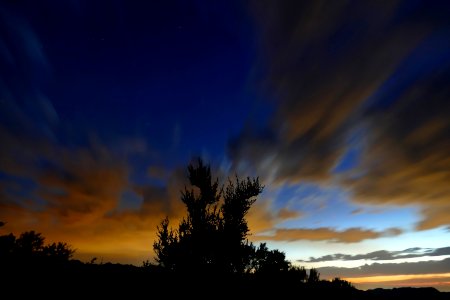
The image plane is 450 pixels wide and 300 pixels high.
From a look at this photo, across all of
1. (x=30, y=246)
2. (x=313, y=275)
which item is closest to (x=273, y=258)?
(x=313, y=275)

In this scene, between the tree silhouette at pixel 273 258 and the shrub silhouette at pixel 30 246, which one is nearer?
the shrub silhouette at pixel 30 246

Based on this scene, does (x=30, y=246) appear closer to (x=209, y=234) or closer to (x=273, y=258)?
(x=209, y=234)

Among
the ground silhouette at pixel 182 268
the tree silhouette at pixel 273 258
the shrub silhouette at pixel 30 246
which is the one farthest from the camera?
the tree silhouette at pixel 273 258

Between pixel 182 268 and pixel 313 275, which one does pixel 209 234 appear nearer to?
pixel 182 268

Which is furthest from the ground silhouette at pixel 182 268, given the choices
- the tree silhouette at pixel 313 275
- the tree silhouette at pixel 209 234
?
the tree silhouette at pixel 313 275

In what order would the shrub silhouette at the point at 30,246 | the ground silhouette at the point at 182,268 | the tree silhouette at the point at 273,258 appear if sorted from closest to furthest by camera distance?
the ground silhouette at the point at 182,268, the shrub silhouette at the point at 30,246, the tree silhouette at the point at 273,258

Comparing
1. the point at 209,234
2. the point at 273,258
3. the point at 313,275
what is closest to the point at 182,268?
the point at 209,234

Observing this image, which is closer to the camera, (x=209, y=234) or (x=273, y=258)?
(x=209, y=234)

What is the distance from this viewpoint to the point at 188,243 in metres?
15.6

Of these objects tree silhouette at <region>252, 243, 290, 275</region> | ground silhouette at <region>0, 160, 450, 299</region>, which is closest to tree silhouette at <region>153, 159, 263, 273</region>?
ground silhouette at <region>0, 160, 450, 299</region>

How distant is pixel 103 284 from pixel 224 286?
5315 mm

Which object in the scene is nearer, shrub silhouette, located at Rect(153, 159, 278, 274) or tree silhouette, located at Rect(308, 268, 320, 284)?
shrub silhouette, located at Rect(153, 159, 278, 274)

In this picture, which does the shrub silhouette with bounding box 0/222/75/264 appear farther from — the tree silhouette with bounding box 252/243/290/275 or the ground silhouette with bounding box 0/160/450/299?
the tree silhouette with bounding box 252/243/290/275

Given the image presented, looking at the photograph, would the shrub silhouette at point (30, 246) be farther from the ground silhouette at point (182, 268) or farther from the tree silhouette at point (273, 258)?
the tree silhouette at point (273, 258)
